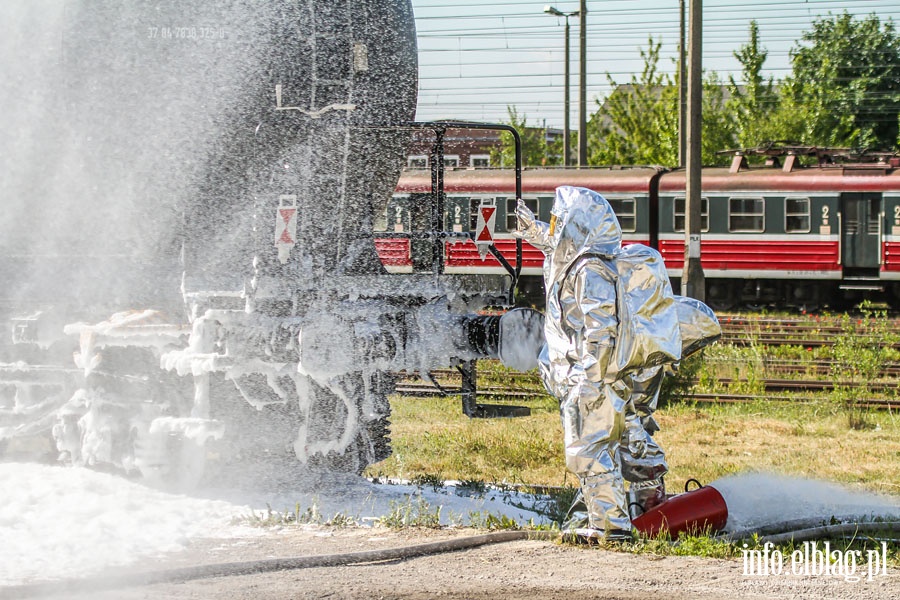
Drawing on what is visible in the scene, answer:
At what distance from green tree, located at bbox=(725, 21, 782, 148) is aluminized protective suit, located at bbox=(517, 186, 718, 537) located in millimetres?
28691

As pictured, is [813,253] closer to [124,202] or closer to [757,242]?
[757,242]

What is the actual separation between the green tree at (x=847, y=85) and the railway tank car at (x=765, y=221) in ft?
39.5

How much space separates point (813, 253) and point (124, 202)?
17576mm

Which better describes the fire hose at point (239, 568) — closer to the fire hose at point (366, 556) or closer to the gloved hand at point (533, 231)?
the fire hose at point (366, 556)

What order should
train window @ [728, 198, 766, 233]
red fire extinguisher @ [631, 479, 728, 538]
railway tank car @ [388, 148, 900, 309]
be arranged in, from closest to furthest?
red fire extinguisher @ [631, 479, 728, 538] < railway tank car @ [388, 148, 900, 309] < train window @ [728, 198, 766, 233]

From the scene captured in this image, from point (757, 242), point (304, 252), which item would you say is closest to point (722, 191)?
point (757, 242)

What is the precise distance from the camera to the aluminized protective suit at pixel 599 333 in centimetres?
565

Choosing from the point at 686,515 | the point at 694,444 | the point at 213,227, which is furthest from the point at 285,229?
the point at 694,444

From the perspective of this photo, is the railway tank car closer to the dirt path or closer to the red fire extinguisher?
the red fire extinguisher

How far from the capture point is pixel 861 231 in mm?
21984

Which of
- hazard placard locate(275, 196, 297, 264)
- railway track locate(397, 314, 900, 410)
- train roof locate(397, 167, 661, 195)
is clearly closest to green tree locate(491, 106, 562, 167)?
train roof locate(397, 167, 661, 195)

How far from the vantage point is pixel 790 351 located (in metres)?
14.1

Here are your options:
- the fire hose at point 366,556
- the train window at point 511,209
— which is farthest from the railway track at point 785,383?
the train window at point 511,209

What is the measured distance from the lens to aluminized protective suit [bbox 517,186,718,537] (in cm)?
565
